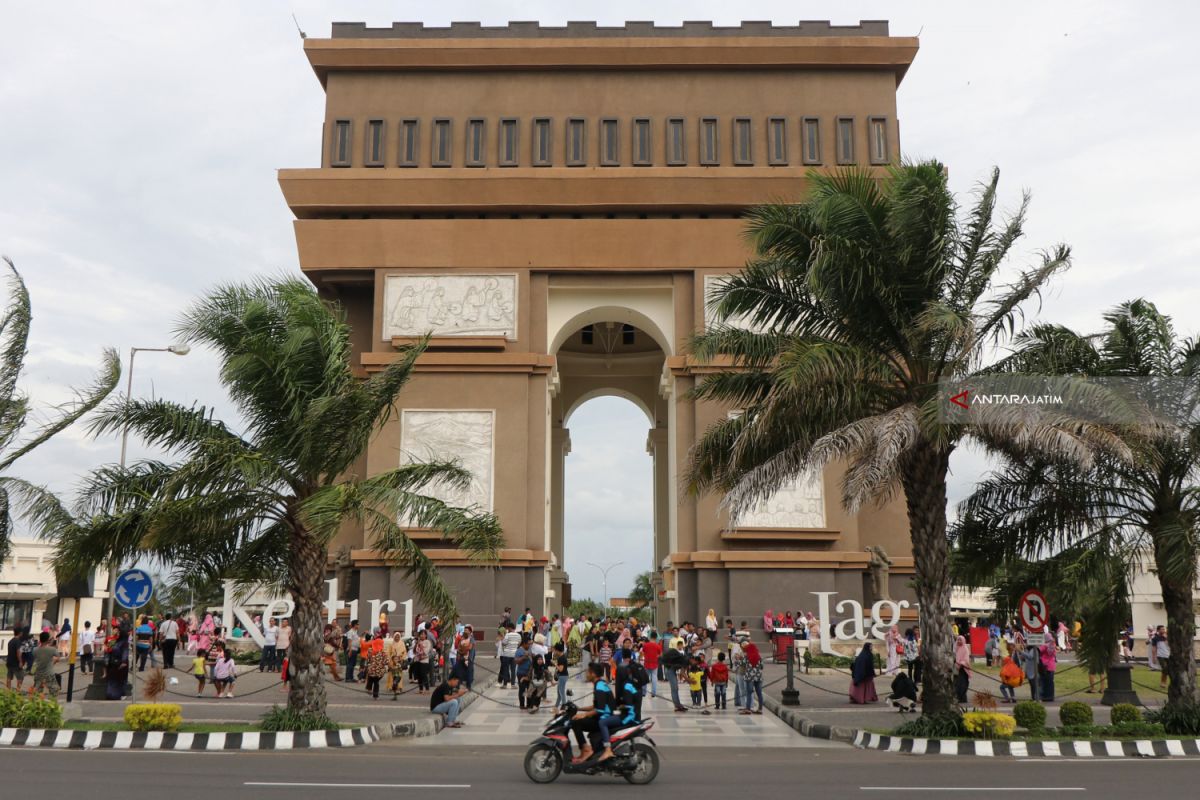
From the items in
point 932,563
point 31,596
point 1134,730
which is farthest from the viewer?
point 31,596

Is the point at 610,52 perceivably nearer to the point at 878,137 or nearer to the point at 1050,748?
the point at 878,137

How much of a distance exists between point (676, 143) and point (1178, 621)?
2666cm

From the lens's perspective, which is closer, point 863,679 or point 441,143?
point 863,679

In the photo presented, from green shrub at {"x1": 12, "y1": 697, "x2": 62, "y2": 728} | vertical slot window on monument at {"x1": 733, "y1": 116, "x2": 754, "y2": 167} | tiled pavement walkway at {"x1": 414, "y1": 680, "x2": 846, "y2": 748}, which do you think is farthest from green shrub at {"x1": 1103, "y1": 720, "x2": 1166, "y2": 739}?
vertical slot window on monument at {"x1": 733, "y1": 116, "x2": 754, "y2": 167}

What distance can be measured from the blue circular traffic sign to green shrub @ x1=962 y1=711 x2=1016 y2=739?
1207cm

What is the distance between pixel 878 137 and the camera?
39281 millimetres

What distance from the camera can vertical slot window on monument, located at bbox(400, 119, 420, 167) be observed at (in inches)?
1538

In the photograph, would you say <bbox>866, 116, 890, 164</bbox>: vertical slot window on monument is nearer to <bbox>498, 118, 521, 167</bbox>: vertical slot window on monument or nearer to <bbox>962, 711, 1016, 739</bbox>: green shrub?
<bbox>498, 118, 521, 167</bbox>: vertical slot window on monument

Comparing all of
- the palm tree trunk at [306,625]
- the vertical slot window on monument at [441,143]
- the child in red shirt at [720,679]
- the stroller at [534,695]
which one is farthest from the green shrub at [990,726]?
the vertical slot window on monument at [441,143]

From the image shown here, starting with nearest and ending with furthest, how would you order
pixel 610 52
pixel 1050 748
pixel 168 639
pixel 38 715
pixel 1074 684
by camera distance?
pixel 1050 748 → pixel 38 715 → pixel 168 639 → pixel 1074 684 → pixel 610 52

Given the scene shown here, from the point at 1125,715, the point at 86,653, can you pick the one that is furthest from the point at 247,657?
the point at 1125,715

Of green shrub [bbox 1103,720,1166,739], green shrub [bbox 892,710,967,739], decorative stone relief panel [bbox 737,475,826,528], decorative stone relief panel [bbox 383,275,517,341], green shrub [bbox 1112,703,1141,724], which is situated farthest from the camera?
decorative stone relief panel [bbox 383,275,517,341]

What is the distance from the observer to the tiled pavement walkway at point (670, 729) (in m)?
16.7

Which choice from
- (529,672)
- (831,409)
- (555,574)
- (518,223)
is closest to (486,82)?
(518,223)
